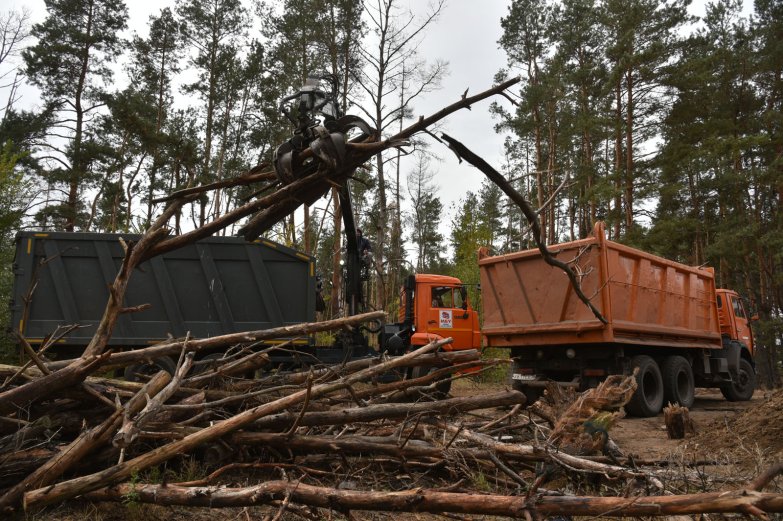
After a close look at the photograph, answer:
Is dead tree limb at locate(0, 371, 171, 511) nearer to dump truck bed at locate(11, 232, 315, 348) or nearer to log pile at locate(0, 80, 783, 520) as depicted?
log pile at locate(0, 80, 783, 520)

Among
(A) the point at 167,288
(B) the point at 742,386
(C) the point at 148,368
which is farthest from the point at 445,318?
(B) the point at 742,386

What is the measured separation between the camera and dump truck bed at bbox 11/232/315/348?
891 cm

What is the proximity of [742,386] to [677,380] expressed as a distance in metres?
3.50

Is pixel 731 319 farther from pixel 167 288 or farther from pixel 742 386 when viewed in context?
pixel 167 288

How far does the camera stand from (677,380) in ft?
31.8

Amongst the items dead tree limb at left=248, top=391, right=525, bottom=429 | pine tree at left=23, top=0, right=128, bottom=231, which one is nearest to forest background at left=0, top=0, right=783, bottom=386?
pine tree at left=23, top=0, right=128, bottom=231

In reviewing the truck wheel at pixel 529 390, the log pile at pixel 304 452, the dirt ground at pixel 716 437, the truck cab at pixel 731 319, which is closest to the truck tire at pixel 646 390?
the dirt ground at pixel 716 437

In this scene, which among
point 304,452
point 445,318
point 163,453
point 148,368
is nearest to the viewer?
point 163,453

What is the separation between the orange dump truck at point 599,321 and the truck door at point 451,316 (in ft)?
4.08

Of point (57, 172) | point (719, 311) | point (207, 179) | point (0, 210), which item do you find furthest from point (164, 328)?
point (57, 172)

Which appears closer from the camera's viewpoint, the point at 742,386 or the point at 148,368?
the point at 148,368

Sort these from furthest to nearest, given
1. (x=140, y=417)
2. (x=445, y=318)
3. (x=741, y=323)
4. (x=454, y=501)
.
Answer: (x=741, y=323) → (x=445, y=318) → (x=140, y=417) → (x=454, y=501)

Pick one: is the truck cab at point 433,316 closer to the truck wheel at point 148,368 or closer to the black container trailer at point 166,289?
the black container trailer at point 166,289

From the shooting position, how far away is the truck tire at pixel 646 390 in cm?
866
